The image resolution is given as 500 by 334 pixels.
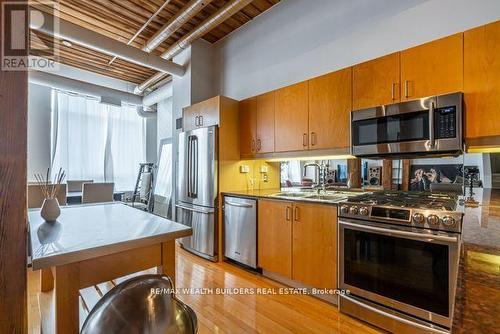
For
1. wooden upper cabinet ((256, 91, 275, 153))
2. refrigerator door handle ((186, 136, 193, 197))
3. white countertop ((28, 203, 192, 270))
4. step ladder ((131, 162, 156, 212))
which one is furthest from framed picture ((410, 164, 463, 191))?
step ladder ((131, 162, 156, 212))

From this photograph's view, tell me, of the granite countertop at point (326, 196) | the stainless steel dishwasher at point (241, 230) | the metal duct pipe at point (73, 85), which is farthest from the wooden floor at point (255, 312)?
the metal duct pipe at point (73, 85)

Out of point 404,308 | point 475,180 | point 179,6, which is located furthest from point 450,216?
point 179,6

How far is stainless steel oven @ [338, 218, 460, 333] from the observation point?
1526mm

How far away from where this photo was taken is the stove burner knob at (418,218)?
1.58 meters

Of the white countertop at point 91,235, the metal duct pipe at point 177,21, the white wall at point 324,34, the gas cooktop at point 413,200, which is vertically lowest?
the white countertop at point 91,235

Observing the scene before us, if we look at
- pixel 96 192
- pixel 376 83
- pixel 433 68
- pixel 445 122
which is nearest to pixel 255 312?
pixel 445 122

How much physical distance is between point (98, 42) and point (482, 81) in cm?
408

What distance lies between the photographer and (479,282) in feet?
1.98

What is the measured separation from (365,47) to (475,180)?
63.4 inches

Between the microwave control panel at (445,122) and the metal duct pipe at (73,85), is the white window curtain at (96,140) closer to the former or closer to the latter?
the metal duct pipe at (73,85)

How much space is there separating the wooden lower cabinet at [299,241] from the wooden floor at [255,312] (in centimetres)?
20

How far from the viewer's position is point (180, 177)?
366 centimetres

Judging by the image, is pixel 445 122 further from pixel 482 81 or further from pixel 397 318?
pixel 397 318

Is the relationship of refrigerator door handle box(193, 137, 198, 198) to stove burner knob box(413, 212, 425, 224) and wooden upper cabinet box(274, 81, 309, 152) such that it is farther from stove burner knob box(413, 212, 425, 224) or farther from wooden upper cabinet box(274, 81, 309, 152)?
stove burner knob box(413, 212, 425, 224)
